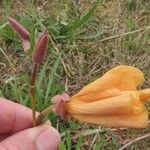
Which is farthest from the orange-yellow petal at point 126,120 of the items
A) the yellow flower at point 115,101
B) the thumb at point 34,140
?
the thumb at point 34,140

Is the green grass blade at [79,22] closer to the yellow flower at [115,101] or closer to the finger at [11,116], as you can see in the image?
the finger at [11,116]

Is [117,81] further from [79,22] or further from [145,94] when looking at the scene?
[79,22]

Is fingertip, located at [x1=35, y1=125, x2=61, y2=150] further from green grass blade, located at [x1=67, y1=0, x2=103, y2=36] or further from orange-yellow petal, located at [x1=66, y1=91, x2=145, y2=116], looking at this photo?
green grass blade, located at [x1=67, y1=0, x2=103, y2=36]

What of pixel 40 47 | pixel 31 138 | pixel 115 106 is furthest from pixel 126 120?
pixel 31 138

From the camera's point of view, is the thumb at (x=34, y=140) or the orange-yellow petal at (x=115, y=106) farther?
the thumb at (x=34, y=140)

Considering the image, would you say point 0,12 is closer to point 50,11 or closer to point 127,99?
point 50,11

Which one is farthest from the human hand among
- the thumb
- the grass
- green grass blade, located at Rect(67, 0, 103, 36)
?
green grass blade, located at Rect(67, 0, 103, 36)

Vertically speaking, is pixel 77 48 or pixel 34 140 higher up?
pixel 34 140
